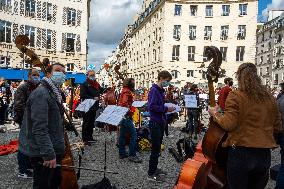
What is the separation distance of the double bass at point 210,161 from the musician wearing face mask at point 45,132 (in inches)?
64.6

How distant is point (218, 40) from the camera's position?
157 ft

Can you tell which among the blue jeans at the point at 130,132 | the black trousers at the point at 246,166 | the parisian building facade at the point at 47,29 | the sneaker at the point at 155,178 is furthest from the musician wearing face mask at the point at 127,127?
the parisian building facade at the point at 47,29

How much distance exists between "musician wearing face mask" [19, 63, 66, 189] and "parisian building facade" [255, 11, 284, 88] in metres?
64.0

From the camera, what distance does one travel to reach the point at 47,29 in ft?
119

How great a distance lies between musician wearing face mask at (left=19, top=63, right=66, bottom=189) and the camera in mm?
3611

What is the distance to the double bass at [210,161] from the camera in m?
3.99

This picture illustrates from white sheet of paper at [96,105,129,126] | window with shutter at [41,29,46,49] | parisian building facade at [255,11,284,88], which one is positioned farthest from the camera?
parisian building facade at [255,11,284,88]

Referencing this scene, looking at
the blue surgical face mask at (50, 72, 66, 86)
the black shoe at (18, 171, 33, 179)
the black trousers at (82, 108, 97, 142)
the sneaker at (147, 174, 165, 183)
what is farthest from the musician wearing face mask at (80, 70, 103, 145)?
the blue surgical face mask at (50, 72, 66, 86)

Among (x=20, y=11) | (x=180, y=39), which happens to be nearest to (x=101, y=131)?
(x=20, y=11)

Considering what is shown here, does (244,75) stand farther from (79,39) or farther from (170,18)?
(170,18)

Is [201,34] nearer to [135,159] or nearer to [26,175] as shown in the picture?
[135,159]

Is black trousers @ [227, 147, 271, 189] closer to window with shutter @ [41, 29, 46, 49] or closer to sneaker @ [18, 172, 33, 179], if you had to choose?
sneaker @ [18, 172, 33, 179]

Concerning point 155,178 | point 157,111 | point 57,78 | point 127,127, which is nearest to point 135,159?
point 127,127

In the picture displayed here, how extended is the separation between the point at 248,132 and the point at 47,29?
115 ft
